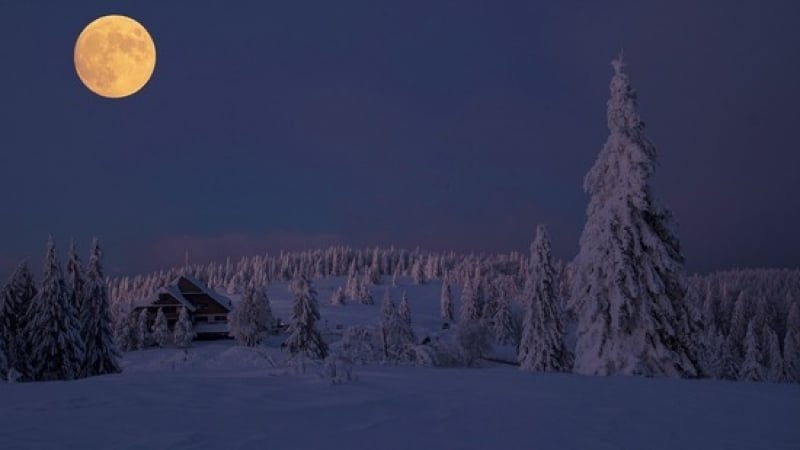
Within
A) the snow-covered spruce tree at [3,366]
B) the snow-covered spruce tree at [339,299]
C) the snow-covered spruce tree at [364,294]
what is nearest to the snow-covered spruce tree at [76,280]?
the snow-covered spruce tree at [3,366]

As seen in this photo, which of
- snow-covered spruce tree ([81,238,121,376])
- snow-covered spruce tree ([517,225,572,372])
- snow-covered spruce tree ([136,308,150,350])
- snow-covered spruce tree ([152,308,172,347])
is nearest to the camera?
snow-covered spruce tree ([81,238,121,376])

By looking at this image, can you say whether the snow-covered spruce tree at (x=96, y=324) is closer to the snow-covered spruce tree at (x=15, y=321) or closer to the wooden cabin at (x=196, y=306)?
the snow-covered spruce tree at (x=15, y=321)

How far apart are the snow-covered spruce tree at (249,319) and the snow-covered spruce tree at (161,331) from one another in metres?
7.48

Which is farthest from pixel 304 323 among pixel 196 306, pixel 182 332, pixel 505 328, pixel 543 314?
pixel 505 328

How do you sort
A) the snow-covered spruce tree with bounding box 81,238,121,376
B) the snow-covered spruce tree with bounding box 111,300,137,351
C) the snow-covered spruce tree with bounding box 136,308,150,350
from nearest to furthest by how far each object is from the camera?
1. the snow-covered spruce tree with bounding box 81,238,121,376
2. the snow-covered spruce tree with bounding box 111,300,137,351
3. the snow-covered spruce tree with bounding box 136,308,150,350

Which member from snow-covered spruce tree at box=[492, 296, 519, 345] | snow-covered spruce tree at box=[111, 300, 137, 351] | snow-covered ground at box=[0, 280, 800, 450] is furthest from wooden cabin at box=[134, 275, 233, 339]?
snow-covered ground at box=[0, 280, 800, 450]

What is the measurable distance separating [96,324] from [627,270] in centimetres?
3745

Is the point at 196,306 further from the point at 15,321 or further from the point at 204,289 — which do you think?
the point at 15,321

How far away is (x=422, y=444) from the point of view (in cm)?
487

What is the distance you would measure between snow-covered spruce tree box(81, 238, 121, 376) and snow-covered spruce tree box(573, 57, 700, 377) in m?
34.7

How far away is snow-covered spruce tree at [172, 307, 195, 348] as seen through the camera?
6731 cm

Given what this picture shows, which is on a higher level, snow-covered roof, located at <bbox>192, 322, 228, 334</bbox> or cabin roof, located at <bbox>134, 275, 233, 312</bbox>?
cabin roof, located at <bbox>134, 275, 233, 312</bbox>

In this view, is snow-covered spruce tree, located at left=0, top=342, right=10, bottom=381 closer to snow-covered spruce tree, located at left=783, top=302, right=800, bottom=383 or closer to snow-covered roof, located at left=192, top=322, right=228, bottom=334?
snow-covered roof, located at left=192, top=322, right=228, bottom=334

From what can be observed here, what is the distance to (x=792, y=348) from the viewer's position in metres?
87.8
